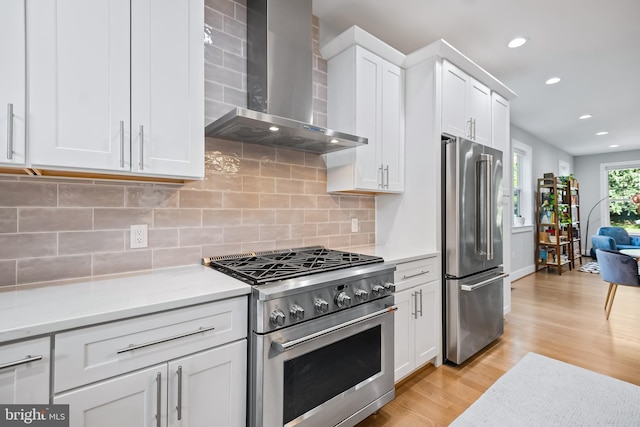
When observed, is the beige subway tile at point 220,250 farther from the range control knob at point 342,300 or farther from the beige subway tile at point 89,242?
the range control knob at point 342,300

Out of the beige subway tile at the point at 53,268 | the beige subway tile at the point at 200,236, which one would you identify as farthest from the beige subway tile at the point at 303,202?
the beige subway tile at the point at 53,268

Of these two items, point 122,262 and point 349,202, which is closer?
point 122,262

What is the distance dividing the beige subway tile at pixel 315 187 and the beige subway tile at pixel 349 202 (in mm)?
216

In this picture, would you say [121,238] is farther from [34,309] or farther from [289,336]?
[289,336]

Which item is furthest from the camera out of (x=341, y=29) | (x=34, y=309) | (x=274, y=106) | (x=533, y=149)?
(x=533, y=149)

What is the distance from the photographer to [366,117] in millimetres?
2340

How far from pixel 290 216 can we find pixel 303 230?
16cm

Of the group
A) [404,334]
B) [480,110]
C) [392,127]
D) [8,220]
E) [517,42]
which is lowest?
[404,334]

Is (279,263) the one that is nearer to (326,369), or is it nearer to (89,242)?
(326,369)

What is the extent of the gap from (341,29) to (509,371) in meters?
3.18

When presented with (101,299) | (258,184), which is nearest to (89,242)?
(101,299)

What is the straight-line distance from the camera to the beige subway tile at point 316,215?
2.38 metres

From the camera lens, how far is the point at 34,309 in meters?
1.03

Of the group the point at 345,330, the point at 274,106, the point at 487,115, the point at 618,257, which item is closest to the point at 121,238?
the point at 274,106
